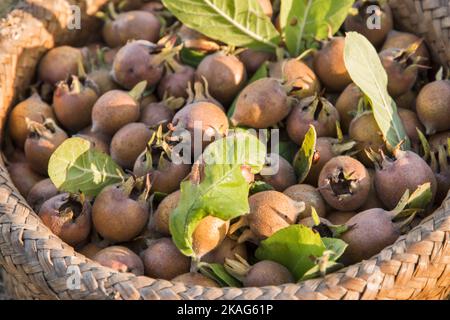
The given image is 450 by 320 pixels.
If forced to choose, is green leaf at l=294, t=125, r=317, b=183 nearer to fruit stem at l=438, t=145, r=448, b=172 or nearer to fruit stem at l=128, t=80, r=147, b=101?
A: fruit stem at l=438, t=145, r=448, b=172

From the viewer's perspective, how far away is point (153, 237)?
220 centimetres

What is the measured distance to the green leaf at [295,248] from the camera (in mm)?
1927

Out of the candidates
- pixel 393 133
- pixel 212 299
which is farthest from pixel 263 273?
pixel 393 133

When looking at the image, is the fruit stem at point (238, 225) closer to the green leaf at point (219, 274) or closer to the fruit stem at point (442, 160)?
the green leaf at point (219, 274)

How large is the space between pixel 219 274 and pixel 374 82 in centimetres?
84

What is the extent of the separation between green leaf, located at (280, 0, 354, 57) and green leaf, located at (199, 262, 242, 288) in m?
1.02

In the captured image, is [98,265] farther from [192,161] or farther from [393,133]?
[393,133]

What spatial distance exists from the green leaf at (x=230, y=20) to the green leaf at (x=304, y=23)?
6 cm

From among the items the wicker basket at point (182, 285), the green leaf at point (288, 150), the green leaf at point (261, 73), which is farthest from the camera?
the green leaf at point (261, 73)

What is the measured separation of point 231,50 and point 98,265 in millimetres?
1092

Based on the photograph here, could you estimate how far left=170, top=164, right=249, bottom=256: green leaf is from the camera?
1942 mm

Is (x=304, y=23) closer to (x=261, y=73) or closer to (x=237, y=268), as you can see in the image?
(x=261, y=73)

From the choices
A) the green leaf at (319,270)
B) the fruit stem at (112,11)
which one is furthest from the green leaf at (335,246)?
the fruit stem at (112,11)

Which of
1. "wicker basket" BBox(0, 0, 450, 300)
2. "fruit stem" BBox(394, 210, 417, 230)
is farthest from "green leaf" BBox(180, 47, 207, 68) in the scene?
"fruit stem" BBox(394, 210, 417, 230)
